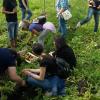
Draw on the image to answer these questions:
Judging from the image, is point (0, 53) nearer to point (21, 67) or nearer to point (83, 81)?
point (21, 67)

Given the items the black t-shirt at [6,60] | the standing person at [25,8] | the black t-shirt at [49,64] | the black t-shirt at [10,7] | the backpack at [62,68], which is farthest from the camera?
the standing person at [25,8]

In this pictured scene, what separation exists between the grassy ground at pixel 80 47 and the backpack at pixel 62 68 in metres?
0.31

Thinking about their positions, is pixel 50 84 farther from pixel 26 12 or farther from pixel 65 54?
pixel 26 12

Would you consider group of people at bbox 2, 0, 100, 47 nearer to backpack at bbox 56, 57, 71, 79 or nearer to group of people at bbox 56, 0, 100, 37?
group of people at bbox 56, 0, 100, 37

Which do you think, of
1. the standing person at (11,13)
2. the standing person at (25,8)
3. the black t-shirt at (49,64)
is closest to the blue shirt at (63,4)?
the standing person at (11,13)

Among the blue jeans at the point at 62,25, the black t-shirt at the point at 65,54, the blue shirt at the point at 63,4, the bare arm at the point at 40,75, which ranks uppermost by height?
the blue shirt at the point at 63,4

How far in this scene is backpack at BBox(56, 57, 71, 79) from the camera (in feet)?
26.0

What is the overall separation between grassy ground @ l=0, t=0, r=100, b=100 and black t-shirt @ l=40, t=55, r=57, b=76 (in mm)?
538

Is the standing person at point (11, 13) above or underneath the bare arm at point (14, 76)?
above

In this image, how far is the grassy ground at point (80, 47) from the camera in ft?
26.1

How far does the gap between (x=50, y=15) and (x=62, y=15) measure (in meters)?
2.72

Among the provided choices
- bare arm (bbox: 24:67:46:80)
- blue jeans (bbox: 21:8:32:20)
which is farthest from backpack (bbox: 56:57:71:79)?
blue jeans (bbox: 21:8:32:20)

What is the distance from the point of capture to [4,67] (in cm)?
736

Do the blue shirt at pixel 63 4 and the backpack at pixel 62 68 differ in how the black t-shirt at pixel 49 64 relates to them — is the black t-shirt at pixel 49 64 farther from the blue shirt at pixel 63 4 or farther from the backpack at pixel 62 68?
the blue shirt at pixel 63 4
